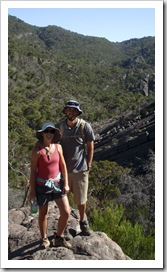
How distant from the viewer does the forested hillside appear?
13441 mm

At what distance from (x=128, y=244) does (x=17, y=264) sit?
194cm

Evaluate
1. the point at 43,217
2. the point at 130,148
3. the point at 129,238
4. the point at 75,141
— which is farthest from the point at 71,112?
the point at 130,148

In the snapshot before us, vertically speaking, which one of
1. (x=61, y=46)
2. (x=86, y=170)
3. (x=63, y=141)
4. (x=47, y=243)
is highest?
(x=61, y=46)

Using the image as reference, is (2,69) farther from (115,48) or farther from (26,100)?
(115,48)

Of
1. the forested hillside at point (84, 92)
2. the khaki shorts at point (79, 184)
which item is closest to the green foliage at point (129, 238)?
the forested hillside at point (84, 92)

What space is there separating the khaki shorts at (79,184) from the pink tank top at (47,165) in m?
0.41

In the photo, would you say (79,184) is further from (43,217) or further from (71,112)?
(71,112)

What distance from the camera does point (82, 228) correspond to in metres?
3.80

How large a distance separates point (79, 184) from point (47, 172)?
0.55 meters

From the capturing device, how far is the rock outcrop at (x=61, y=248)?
134 inches

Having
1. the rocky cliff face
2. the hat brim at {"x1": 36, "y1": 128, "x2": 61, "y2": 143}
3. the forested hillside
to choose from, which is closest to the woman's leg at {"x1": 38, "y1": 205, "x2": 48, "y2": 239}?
the hat brim at {"x1": 36, "y1": 128, "x2": 61, "y2": 143}

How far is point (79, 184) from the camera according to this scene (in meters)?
3.69

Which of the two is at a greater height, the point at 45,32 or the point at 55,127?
the point at 45,32

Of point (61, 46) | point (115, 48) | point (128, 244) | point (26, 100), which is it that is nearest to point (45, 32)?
point (61, 46)
